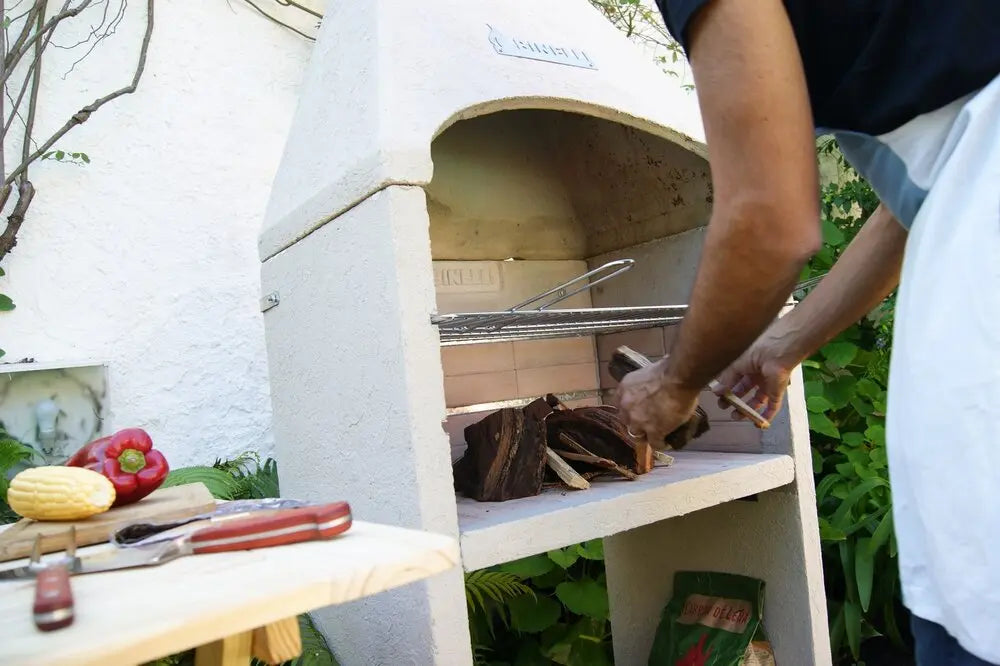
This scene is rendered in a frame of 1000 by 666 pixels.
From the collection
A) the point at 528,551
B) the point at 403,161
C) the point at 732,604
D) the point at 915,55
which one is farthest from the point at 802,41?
the point at 732,604

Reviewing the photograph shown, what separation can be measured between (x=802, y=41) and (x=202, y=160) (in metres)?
3.09

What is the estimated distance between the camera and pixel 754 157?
1029 mm

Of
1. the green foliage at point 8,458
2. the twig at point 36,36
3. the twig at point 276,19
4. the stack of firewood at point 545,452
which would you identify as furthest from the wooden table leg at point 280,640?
the twig at point 276,19

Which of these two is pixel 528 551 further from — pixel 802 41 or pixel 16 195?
pixel 16 195

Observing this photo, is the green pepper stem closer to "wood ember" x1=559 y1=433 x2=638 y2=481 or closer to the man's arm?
"wood ember" x1=559 y1=433 x2=638 y2=481

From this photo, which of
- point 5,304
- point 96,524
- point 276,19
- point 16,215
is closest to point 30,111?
point 16,215

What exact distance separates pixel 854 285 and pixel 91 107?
10.2ft

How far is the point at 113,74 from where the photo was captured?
3.40 metres

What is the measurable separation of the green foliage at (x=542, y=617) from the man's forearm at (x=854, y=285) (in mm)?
1684

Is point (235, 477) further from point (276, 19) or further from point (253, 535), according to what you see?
point (253, 535)

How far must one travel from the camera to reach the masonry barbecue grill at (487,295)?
1.69m

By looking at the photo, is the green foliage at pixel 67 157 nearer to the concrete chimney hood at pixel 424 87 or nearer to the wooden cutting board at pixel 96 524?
the concrete chimney hood at pixel 424 87

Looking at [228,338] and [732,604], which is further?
[228,338]

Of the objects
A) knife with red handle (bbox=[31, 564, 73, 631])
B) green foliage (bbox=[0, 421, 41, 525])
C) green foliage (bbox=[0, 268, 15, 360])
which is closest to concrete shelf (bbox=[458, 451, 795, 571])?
knife with red handle (bbox=[31, 564, 73, 631])
